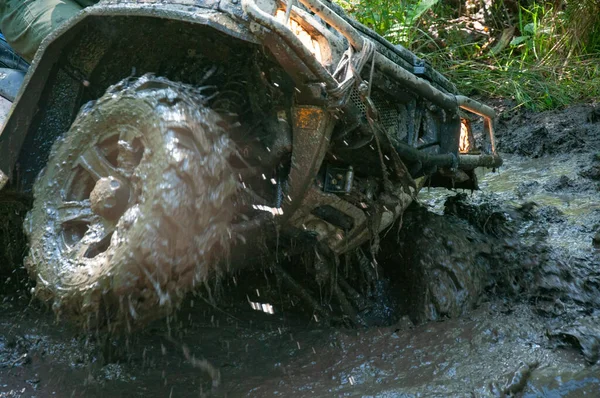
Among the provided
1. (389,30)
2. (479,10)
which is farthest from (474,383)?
(479,10)

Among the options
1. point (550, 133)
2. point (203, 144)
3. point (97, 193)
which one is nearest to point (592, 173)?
point (550, 133)

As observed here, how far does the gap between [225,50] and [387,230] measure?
132cm

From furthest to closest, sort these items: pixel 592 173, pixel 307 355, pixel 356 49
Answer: pixel 592 173 < pixel 307 355 < pixel 356 49

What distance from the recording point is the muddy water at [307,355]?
2568 millimetres

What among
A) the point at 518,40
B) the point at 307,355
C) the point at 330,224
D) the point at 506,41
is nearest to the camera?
the point at 330,224

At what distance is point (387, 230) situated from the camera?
11.4ft

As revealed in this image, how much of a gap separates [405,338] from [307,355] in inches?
17.1

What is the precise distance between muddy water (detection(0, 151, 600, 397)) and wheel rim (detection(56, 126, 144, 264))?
1.36 ft

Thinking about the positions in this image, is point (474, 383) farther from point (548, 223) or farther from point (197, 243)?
point (548, 223)

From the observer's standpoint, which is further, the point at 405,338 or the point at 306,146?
the point at 405,338

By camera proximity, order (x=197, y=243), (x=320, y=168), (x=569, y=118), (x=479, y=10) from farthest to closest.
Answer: (x=479, y=10) < (x=569, y=118) < (x=320, y=168) < (x=197, y=243)

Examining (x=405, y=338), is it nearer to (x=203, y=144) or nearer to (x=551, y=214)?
(x=203, y=144)

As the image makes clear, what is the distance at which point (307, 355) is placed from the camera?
2.96 metres

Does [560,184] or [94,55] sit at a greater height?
[94,55]
